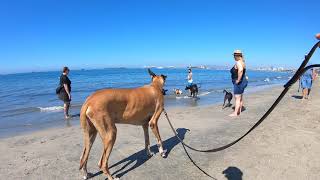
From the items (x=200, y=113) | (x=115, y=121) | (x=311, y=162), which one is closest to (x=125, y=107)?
(x=115, y=121)

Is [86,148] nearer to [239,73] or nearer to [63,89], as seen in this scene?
[239,73]

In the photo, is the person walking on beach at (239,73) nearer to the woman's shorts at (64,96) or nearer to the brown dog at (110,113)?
the brown dog at (110,113)

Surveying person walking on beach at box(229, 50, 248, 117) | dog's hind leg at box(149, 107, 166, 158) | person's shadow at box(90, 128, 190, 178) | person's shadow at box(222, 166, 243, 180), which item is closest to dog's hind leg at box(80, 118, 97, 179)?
person's shadow at box(90, 128, 190, 178)

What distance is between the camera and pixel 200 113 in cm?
1241

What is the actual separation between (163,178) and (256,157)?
6.79 feet

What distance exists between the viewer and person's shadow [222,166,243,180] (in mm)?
5526

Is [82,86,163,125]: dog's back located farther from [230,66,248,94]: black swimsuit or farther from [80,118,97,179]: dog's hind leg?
[230,66,248,94]: black swimsuit

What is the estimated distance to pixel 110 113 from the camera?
5453mm

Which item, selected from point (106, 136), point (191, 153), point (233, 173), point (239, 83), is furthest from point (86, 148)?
point (239, 83)

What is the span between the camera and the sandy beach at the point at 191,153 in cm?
573

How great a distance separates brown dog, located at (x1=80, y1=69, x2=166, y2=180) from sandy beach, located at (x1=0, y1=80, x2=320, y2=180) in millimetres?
655

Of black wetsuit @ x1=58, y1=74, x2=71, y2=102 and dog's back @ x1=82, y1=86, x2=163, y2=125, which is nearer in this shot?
dog's back @ x1=82, y1=86, x2=163, y2=125

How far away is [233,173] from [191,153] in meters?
1.33

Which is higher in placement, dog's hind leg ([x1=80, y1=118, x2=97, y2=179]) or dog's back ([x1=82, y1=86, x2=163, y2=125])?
dog's back ([x1=82, y1=86, x2=163, y2=125])
